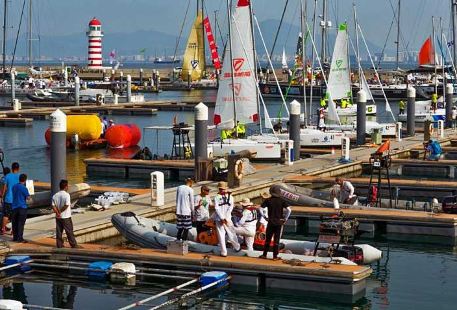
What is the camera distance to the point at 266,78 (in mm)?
109875

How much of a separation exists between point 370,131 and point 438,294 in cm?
2908

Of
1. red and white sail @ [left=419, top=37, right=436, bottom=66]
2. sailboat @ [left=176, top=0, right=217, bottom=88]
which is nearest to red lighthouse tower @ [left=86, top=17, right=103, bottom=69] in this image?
sailboat @ [left=176, top=0, right=217, bottom=88]

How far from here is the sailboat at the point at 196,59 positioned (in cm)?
10988

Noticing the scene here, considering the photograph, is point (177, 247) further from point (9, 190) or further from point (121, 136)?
point (121, 136)

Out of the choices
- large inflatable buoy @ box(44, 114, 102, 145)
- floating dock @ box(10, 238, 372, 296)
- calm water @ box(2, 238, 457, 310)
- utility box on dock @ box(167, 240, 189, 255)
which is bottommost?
calm water @ box(2, 238, 457, 310)

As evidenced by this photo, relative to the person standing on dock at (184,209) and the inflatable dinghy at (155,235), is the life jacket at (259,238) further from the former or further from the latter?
the person standing on dock at (184,209)

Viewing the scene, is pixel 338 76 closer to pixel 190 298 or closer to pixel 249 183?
pixel 249 183

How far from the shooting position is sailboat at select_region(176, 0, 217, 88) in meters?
110

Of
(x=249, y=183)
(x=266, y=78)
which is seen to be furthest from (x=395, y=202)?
(x=266, y=78)

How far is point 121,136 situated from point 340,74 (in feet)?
→ 43.2

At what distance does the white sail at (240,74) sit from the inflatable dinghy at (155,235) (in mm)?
16145

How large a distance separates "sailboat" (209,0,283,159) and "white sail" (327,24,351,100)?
1557 centimetres

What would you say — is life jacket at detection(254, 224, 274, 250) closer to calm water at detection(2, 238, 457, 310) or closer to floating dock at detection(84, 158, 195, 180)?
calm water at detection(2, 238, 457, 310)

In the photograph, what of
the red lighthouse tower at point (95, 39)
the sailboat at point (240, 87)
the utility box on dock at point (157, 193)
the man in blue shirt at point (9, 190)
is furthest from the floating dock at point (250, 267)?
the red lighthouse tower at point (95, 39)
